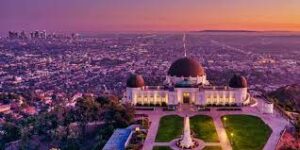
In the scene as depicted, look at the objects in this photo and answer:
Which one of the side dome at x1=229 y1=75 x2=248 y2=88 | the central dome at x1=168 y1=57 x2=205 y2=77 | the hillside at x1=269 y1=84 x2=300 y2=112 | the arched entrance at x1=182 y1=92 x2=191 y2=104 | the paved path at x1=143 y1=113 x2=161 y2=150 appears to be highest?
the central dome at x1=168 y1=57 x2=205 y2=77

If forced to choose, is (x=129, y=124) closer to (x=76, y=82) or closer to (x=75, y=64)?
(x=76, y=82)

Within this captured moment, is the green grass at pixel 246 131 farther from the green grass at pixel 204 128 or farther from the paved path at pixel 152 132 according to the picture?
the paved path at pixel 152 132

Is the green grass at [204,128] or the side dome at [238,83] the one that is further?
the side dome at [238,83]

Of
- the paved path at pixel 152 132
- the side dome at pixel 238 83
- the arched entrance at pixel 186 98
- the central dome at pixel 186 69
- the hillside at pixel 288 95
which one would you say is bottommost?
the hillside at pixel 288 95

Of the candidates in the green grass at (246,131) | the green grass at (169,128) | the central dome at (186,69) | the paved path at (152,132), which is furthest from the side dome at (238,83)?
the paved path at (152,132)

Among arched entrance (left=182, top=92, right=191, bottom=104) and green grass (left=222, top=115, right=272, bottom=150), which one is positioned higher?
arched entrance (left=182, top=92, right=191, bottom=104)

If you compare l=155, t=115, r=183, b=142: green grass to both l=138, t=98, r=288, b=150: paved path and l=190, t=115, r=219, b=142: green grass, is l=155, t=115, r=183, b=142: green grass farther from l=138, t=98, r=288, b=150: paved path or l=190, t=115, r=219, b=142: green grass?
l=190, t=115, r=219, b=142: green grass

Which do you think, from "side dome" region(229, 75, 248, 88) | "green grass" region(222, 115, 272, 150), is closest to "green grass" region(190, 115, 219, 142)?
"green grass" region(222, 115, 272, 150)
